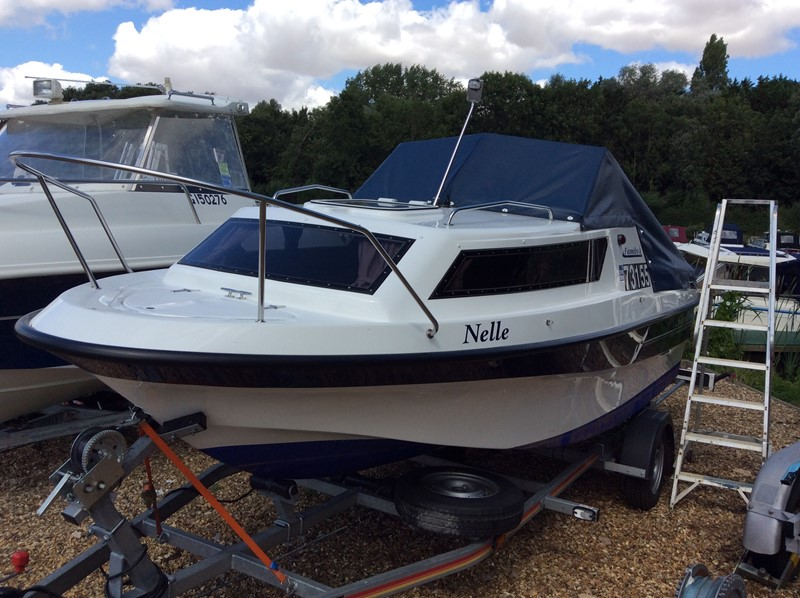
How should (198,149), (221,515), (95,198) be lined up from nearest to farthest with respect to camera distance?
(221,515) → (95,198) → (198,149)

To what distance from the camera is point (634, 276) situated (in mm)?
4562

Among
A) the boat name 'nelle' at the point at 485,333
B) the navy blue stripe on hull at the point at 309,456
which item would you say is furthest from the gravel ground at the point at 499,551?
the boat name 'nelle' at the point at 485,333

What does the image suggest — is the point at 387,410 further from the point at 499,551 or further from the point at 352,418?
the point at 499,551

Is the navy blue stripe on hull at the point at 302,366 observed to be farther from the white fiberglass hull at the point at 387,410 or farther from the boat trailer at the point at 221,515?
the boat trailer at the point at 221,515

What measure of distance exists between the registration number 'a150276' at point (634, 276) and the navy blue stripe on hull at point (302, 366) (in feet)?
3.47

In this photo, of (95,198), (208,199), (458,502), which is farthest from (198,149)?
(458,502)

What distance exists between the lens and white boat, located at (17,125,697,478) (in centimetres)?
288

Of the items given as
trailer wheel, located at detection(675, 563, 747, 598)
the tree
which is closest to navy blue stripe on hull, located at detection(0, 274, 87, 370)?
trailer wheel, located at detection(675, 563, 747, 598)

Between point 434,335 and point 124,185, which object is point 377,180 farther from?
point 434,335

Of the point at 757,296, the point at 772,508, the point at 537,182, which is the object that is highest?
the point at 537,182

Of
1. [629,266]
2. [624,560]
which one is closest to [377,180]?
[629,266]

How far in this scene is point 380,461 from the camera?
3459mm

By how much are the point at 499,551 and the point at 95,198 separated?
3829mm

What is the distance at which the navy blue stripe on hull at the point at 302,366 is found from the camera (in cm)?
276
